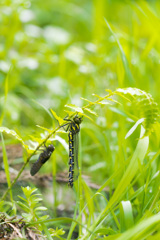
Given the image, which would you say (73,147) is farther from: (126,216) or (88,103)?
(88,103)

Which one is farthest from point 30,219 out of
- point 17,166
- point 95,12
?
point 95,12

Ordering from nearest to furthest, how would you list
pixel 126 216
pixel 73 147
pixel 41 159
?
pixel 126 216 < pixel 41 159 < pixel 73 147

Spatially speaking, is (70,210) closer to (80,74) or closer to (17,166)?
(17,166)

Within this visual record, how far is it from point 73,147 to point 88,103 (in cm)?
97

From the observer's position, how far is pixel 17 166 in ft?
7.98

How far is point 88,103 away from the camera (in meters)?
2.93

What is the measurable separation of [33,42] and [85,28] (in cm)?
240

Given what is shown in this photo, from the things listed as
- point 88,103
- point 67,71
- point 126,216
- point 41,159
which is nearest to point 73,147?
point 41,159

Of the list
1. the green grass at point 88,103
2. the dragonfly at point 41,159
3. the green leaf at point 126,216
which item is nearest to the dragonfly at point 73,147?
the green grass at point 88,103

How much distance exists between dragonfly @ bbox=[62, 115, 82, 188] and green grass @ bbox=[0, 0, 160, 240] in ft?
0.17

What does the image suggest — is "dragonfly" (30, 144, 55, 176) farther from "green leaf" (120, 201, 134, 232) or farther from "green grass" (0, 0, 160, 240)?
"green leaf" (120, 201, 134, 232)

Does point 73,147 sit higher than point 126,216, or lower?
higher

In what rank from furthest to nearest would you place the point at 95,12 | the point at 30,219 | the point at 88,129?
the point at 95,12 < the point at 88,129 < the point at 30,219

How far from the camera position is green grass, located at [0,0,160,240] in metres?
1.86
